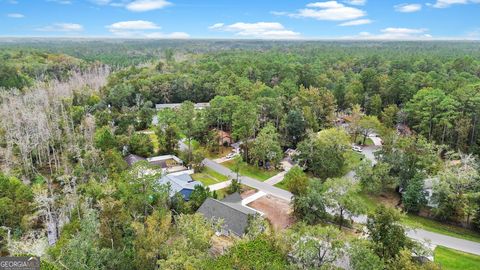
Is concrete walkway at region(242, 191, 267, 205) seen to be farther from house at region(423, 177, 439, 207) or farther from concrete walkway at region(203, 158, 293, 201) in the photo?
house at region(423, 177, 439, 207)

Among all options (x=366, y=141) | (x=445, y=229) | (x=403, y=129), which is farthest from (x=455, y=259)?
(x=403, y=129)

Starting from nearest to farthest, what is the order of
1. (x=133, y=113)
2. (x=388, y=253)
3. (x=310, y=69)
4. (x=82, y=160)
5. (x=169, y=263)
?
(x=169, y=263) < (x=388, y=253) < (x=82, y=160) < (x=133, y=113) < (x=310, y=69)

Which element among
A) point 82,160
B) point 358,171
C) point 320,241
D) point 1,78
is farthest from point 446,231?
point 1,78

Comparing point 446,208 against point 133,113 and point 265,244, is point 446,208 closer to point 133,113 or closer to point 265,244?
point 265,244

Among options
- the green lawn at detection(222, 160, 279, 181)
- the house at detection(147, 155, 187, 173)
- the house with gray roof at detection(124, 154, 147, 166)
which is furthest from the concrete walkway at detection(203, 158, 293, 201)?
the house with gray roof at detection(124, 154, 147, 166)

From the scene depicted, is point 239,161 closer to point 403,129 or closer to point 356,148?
point 356,148
